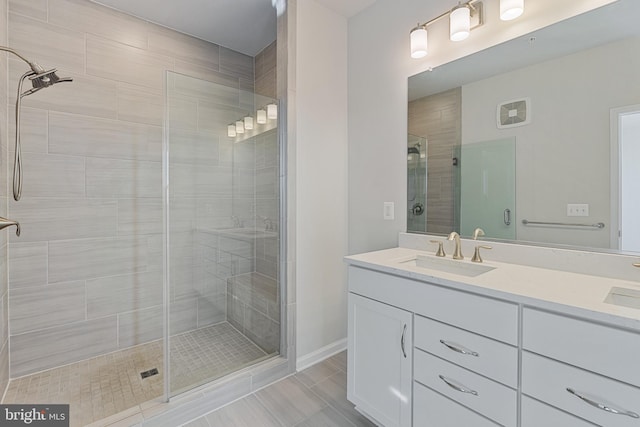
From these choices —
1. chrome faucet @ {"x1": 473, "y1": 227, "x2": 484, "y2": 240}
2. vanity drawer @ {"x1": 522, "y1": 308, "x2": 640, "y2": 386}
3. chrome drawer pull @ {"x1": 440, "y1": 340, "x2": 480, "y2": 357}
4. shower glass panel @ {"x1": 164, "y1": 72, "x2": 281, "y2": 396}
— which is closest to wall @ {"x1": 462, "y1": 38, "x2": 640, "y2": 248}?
chrome faucet @ {"x1": 473, "y1": 227, "x2": 484, "y2": 240}

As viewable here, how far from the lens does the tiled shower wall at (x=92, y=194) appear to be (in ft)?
6.18

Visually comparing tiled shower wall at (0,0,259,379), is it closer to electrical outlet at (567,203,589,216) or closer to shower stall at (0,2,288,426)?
shower stall at (0,2,288,426)

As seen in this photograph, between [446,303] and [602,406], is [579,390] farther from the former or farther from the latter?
[446,303]

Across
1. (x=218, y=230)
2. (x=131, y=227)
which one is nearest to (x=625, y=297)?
(x=218, y=230)

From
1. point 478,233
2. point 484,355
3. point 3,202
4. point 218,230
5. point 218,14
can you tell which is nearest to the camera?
point 484,355

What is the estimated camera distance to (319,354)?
218cm

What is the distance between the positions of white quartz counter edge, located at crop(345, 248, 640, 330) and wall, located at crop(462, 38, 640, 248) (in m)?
0.22

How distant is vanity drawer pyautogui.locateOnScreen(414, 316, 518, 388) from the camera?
3.24ft

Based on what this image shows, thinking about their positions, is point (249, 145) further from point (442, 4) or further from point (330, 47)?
point (442, 4)

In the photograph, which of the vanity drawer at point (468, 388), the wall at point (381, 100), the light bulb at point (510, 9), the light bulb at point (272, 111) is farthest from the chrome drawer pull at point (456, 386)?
the light bulb at point (272, 111)

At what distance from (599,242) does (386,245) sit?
1.14 metres

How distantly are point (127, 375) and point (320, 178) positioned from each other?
189 centimetres

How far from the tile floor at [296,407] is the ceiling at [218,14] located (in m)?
2.69

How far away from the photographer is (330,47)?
224 centimetres
